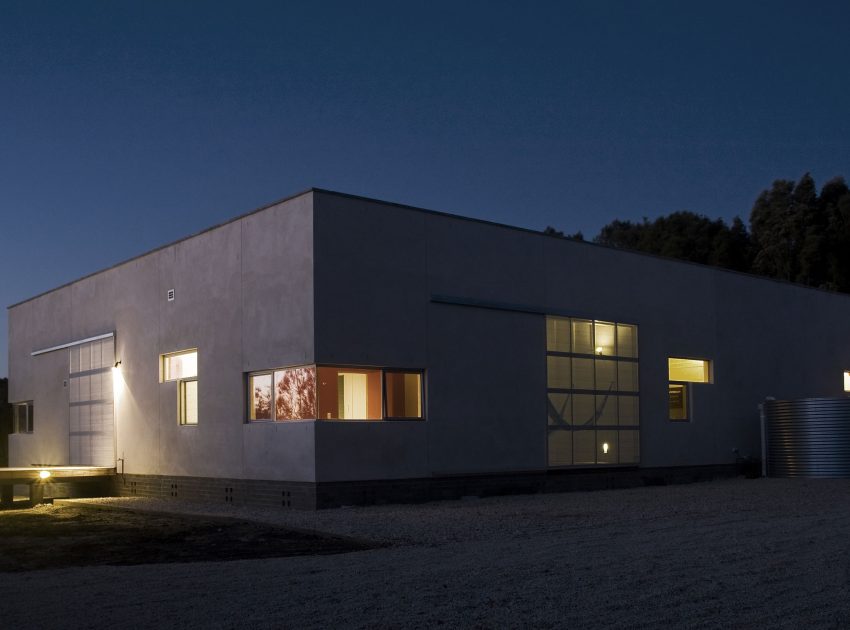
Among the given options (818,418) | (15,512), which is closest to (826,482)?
(818,418)

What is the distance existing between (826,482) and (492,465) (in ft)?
24.2

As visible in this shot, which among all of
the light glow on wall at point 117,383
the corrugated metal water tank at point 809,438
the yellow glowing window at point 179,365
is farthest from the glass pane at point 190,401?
the corrugated metal water tank at point 809,438

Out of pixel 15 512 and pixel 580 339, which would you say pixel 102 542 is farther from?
pixel 580 339

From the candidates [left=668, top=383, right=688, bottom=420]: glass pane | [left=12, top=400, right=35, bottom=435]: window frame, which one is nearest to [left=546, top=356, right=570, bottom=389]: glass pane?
[left=668, top=383, right=688, bottom=420]: glass pane

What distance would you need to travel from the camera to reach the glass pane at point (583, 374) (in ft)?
61.7

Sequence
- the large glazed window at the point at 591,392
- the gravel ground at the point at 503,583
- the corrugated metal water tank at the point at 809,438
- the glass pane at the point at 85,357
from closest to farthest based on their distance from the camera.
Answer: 1. the gravel ground at the point at 503,583
2. the large glazed window at the point at 591,392
3. the corrugated metal water tank at the point at 809,438
4. the glass pane at the point at 85,357

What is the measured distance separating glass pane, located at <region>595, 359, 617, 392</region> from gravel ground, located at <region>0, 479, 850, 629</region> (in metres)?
7.08

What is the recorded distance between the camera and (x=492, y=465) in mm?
17125

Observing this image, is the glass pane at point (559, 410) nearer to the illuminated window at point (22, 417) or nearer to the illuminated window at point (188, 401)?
the illuminated window at point (188, 401)

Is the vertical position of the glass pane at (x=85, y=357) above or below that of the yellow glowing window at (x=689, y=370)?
above

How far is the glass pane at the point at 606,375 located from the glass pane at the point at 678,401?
2084 millimetres

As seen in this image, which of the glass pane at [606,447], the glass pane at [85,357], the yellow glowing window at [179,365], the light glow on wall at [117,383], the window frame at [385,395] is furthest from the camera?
the glass pane at [85,357]

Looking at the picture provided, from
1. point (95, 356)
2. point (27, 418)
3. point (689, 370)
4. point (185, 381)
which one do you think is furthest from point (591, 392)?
point (27, 418)

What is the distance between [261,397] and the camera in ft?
53.5
